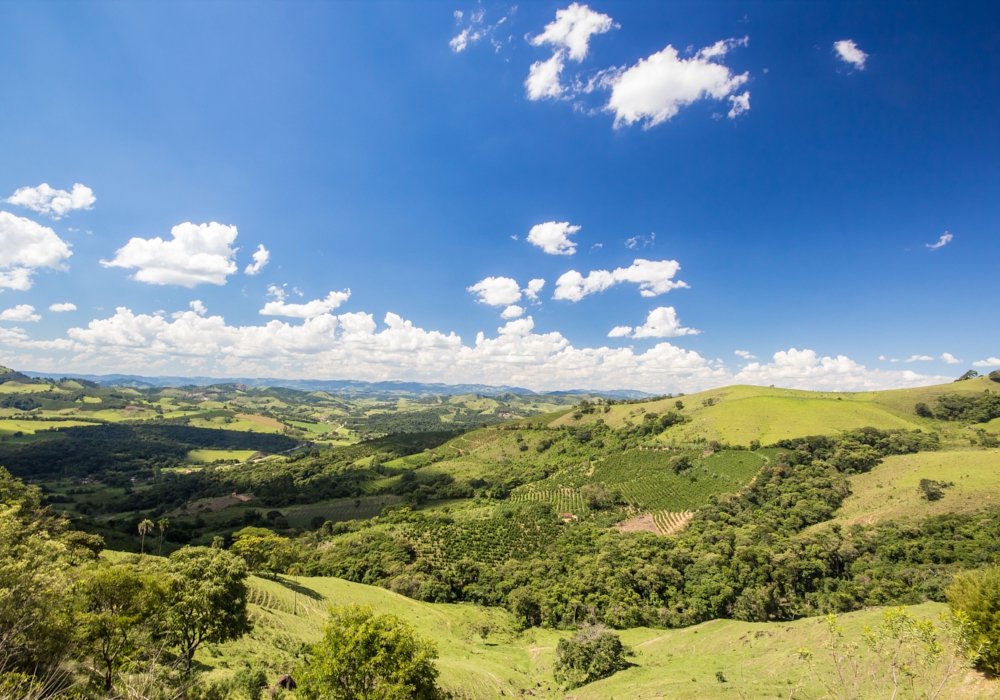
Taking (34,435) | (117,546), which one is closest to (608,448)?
(117,546)

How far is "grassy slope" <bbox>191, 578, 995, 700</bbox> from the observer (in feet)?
105

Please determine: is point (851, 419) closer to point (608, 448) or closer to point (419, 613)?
point (608, 448)

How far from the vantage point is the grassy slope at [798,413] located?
132m

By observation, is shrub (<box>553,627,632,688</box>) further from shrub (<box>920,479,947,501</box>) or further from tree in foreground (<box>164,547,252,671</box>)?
shrub (<box>920,479,947,501</box>)

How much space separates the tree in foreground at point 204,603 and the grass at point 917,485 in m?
112

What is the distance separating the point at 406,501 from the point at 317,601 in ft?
262

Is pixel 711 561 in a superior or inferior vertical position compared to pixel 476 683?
inferior

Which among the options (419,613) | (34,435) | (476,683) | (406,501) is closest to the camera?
(476,683)

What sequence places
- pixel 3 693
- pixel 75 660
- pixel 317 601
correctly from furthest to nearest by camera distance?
pixel 317 601, pixel 75 660, pixel 3 693

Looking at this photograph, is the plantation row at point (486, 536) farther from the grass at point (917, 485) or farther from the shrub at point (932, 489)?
the shrub at point (932, 489)

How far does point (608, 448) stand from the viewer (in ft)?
538

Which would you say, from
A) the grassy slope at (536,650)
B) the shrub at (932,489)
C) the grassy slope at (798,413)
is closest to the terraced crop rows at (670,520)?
the grassy slope at (536,650)

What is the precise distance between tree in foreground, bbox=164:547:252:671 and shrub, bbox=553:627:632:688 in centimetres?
3317

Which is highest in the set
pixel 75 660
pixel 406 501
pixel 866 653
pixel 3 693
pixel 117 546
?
pixel 3 693
